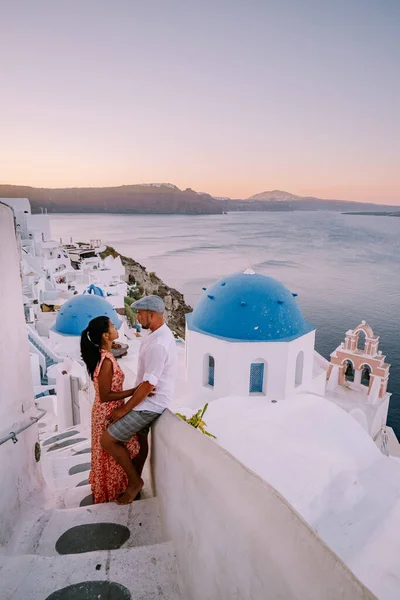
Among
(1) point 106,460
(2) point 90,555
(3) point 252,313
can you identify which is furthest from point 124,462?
(3) point 252,313

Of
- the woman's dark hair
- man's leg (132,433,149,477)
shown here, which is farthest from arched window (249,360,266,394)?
the woman's dark hair

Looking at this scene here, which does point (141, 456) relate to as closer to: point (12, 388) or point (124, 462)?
point (124, 462)

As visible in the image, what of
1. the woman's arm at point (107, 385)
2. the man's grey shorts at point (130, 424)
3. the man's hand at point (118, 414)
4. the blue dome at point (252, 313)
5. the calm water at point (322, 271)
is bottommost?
the calm water at point (322, 271)

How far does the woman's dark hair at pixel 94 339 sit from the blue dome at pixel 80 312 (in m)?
9.46

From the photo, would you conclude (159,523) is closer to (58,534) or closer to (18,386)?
(58,534)

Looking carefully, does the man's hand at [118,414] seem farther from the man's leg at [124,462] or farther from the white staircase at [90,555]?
the white staircase at [90,555]

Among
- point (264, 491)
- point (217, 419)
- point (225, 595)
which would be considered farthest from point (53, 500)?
point (217, 419)

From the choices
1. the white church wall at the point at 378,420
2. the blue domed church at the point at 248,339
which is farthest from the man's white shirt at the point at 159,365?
the white church wall at the point at 378,420

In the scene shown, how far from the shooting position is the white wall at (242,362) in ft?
28.7

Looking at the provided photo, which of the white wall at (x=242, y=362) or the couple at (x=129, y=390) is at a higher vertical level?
the couple at (x=129, y=390)

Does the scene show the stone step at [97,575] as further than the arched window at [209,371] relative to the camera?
No

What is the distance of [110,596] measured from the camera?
7.14ft

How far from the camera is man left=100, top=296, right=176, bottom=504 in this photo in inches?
117

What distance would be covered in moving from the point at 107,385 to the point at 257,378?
6.51 metres
